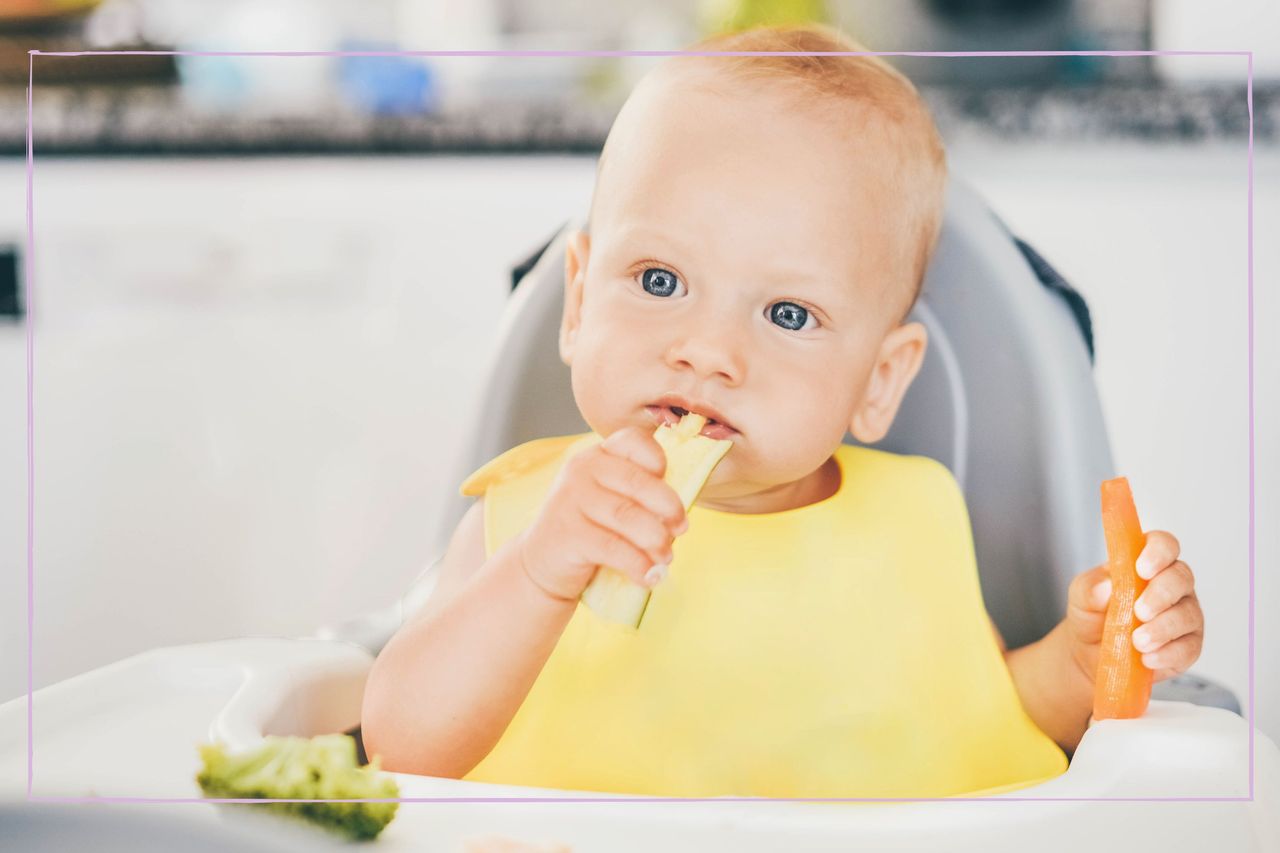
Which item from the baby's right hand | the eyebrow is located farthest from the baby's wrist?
the eyebrow

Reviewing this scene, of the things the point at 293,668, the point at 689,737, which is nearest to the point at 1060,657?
the point at 689,737

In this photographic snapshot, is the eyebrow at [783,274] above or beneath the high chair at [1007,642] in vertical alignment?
above

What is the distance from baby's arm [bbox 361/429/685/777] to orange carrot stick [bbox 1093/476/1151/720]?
171 mm

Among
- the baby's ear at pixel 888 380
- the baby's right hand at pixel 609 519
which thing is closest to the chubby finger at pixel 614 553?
the baby's right hand at pixel 609 519

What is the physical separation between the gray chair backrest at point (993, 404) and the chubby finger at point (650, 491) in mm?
74

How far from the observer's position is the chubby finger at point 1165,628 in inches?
18.0

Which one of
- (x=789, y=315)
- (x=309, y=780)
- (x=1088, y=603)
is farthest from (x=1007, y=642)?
(x=309, y=780)

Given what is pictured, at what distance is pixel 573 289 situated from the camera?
47 cm

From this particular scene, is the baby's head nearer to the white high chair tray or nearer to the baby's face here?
the baby's face

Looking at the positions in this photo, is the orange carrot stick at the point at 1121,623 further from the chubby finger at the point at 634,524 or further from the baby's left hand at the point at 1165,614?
the chubby finger at the point at 634,524

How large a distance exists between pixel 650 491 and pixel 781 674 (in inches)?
3.8

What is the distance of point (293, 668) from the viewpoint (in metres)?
0.47

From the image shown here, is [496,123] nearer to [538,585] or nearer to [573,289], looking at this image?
[573,289]

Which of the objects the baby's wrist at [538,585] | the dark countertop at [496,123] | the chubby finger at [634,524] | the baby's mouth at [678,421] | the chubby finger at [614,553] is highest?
the dark countertop at [496,123]
